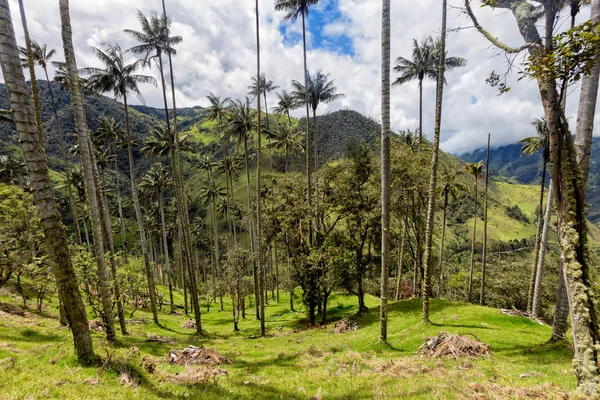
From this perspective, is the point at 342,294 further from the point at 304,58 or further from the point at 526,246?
the point at 526,246

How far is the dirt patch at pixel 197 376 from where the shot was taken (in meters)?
9.16

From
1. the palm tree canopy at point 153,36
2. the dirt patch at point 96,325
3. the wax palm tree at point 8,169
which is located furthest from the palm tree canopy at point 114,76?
the wax palm tree at point 8,169

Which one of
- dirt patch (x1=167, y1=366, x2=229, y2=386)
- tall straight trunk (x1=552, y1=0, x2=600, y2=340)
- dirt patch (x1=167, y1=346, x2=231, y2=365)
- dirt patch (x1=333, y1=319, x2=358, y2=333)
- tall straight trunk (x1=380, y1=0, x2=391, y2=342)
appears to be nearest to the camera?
tall straight trunk (x1=552, y1=0, x2=600, y2=340)

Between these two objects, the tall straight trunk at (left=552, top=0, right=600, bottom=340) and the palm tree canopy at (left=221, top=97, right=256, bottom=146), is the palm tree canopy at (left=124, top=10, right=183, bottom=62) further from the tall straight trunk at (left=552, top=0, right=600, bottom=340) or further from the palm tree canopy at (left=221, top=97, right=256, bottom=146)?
the tall straight trunk at (left=552, top=0, right=600, bottom=340)

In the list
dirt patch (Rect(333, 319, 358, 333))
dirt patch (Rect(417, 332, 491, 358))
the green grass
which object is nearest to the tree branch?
the green grass

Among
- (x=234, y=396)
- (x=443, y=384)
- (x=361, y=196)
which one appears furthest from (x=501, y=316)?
(x=234, y=396)

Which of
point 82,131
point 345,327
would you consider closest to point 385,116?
point 82,131

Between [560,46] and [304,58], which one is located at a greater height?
[304,58]

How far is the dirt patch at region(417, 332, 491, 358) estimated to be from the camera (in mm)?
12566

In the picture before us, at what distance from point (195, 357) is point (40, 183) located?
9.24 m

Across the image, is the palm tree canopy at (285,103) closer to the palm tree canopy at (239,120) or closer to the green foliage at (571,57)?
the palm tree canopy at (239,120)

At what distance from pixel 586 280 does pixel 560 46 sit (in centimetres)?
572

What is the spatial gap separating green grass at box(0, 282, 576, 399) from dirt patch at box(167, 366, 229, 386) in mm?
154

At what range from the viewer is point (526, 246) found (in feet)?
519
